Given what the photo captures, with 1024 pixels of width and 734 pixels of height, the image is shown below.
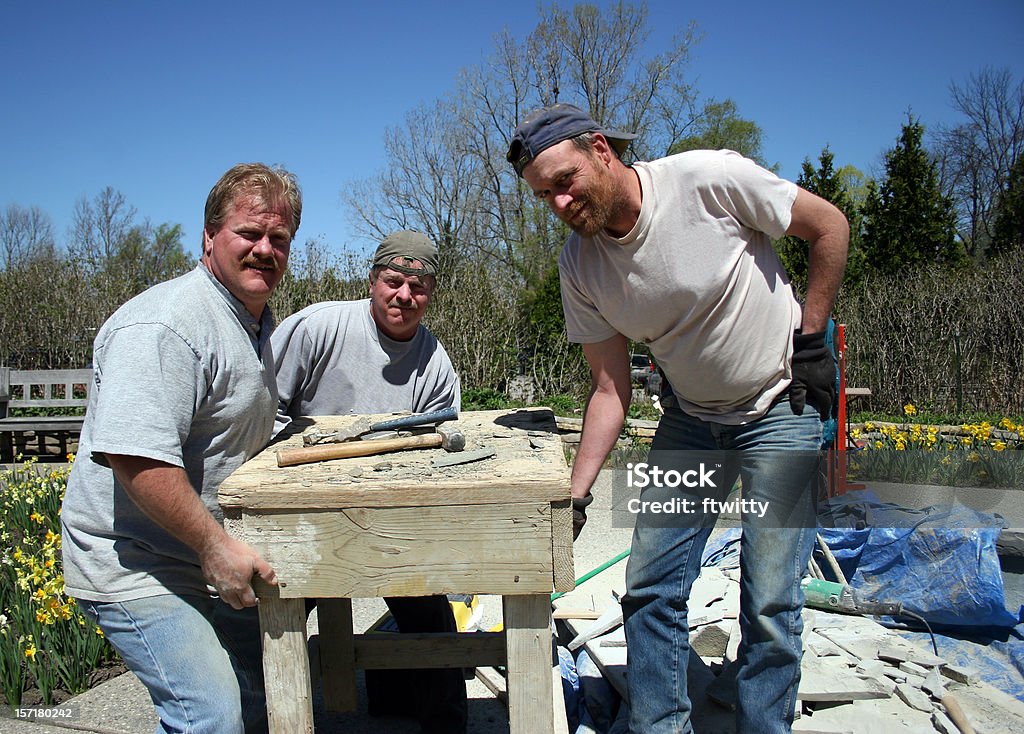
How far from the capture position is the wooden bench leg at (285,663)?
1.73m

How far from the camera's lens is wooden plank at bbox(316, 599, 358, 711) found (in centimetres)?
234

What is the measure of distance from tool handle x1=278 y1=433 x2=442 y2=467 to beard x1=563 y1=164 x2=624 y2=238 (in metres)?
0.72

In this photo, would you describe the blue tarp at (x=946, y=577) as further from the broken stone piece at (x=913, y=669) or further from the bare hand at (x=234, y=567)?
the bare hand at (x=234, y=567)

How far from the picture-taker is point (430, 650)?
234 centimetres

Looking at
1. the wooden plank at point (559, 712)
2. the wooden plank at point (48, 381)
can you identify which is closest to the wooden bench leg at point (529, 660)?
the wooden plank at point (559, 712)

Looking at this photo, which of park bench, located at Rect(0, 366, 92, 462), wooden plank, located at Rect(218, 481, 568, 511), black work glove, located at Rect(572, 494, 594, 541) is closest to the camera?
wooden plank, located at Rect(218, 481, 568, 511)

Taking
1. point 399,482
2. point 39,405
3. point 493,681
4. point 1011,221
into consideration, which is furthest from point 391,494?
point 1011,221

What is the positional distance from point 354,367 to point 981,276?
8.87 m

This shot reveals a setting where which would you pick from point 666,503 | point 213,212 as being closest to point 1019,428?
point 666,503

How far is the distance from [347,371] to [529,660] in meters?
1.50

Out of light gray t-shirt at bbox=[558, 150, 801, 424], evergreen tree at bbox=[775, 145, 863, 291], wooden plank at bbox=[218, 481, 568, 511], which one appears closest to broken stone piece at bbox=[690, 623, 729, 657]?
light gray t-shirt at bbox=[558, 150, 801, 424]

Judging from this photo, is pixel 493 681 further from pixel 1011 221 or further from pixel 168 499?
pixel 1011 221

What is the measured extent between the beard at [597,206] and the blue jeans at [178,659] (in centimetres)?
141

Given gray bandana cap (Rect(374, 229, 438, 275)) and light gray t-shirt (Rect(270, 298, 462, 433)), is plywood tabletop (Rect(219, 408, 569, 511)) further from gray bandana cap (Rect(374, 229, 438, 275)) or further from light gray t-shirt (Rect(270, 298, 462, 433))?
gray bandana cap (Rect(374, 229, 438, 275))
